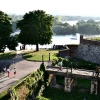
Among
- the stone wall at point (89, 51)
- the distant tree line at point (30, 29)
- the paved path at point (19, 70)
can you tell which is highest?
the distant tree line at point (30, 29)

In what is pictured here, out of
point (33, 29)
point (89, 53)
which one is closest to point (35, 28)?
point (33, 29)

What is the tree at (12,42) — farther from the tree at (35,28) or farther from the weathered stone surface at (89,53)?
the weathered stone surface at (89,53)

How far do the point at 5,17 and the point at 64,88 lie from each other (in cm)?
2402

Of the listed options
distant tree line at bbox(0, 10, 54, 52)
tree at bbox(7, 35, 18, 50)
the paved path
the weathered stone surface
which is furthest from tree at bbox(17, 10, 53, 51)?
A: the weathered stone surface

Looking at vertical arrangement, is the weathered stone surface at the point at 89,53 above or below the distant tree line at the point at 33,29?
below

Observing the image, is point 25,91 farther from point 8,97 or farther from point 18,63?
point 18,63

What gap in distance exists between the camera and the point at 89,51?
1833 inches

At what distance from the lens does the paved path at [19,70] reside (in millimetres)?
28317

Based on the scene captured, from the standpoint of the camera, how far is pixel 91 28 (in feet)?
367

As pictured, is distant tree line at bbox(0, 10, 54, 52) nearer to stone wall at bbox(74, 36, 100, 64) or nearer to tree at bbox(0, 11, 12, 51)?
tree at bbox(0, 11, 12, 51)

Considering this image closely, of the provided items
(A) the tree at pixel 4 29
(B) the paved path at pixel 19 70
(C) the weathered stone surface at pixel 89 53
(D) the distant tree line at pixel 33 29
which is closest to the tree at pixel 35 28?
(D) the distant tree line at pixel 33 29

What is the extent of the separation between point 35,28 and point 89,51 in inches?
426

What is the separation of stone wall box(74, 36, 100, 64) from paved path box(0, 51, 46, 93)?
38.7ft

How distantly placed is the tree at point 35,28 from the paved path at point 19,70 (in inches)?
167
